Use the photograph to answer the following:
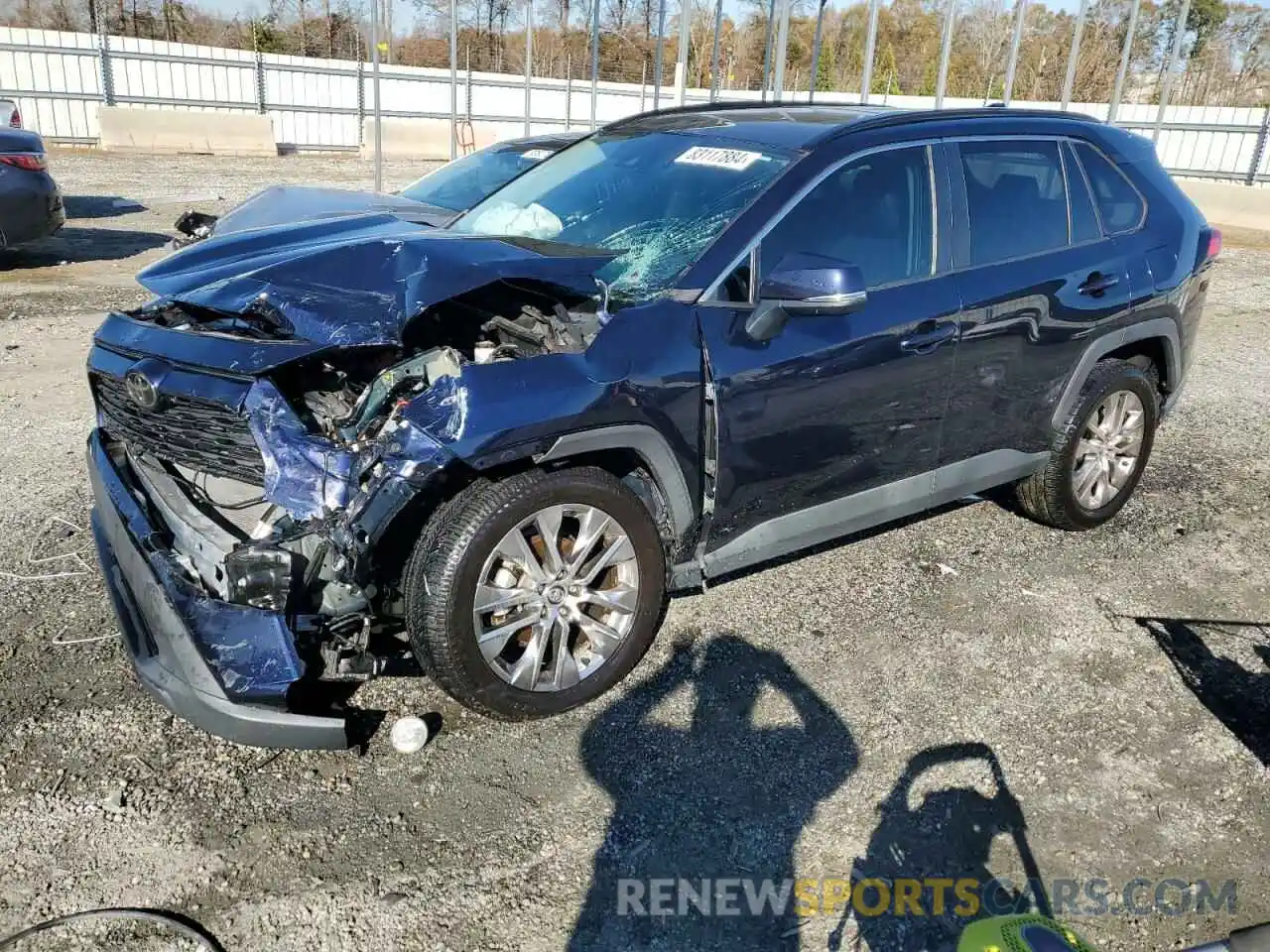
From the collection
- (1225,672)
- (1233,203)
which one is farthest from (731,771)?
(1233,203)

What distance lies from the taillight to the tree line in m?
24.5

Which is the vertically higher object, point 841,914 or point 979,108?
point 979,108

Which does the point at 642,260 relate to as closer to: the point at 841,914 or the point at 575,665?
the point at 575,665

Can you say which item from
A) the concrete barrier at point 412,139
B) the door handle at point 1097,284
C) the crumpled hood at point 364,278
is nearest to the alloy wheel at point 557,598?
the crumpled hood at point 364,278

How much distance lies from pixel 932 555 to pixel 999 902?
2.18m

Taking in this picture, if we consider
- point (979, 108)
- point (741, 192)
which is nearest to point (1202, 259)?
point (979, 108)

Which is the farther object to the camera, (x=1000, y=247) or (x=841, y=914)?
(x=1000, y=247)

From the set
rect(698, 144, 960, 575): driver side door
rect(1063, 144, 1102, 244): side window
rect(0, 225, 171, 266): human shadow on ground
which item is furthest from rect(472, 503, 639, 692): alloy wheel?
rect(0, 225, 171, 266): human shadow on ground

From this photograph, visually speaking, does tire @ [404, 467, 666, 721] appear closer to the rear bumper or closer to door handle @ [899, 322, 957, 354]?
door handle @ [899, 322, 957, 354]

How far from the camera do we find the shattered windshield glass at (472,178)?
26.5ft

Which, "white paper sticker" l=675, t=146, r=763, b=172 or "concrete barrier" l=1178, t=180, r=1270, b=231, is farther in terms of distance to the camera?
"concrete barrier" l=1178, t=180, r=1270, b=231

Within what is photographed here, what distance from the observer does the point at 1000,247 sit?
13.4 ft

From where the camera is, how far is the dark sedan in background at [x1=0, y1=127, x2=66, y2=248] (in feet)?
31.2

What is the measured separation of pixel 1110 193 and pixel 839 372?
1.98 metres
